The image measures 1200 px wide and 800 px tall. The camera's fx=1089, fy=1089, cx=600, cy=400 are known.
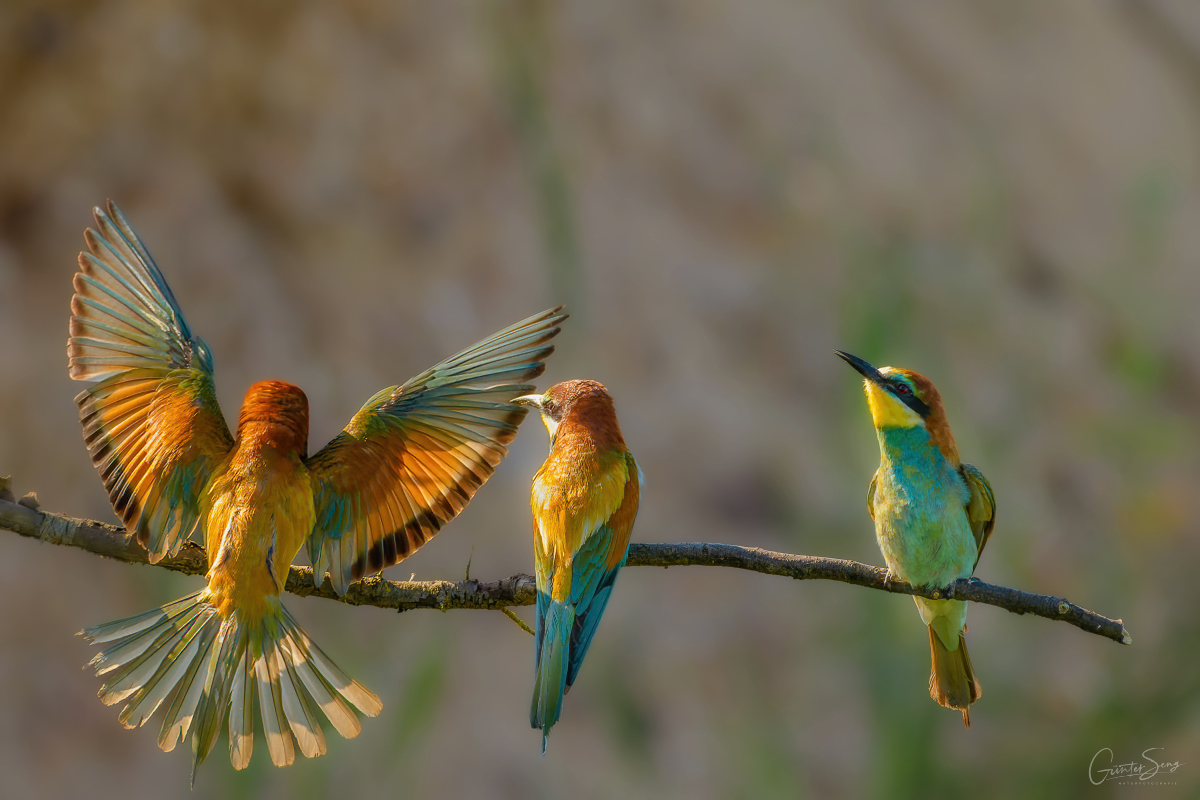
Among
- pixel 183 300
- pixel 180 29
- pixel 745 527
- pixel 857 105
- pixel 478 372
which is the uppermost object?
pixel 857 105

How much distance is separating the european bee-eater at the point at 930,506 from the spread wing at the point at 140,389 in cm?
100

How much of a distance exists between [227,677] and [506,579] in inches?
15.8

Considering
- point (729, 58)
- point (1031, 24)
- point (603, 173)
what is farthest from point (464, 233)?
point (1031, 24)

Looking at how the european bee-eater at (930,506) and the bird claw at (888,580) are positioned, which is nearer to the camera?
the bird claw at (888,580)

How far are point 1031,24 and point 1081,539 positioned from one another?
114 inches

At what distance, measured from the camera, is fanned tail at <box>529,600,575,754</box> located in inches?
51.5

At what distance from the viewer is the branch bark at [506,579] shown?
1.32m

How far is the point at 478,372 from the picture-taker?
1.59 m

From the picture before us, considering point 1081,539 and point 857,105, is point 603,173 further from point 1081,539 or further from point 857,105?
point 1081,539

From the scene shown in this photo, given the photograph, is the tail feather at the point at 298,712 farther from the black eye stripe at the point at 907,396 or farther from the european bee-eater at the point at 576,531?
the black eye stripe at the point at 907,396
